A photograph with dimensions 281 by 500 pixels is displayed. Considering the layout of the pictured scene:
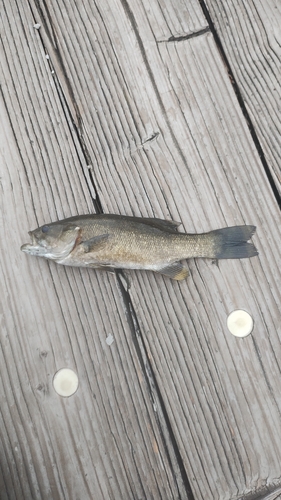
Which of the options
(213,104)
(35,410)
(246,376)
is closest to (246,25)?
(213,104)

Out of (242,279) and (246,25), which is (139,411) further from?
(246,25)

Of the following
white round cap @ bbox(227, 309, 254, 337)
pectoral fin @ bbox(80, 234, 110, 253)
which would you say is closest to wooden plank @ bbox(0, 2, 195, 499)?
pectoral fin @ bbox(80, 234, 110, 253)

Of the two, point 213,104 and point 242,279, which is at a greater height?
point 213,104

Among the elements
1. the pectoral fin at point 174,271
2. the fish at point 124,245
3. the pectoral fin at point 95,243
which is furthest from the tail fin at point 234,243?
the pectoral fin at point 95,243

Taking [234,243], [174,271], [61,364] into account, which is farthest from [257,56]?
[61,364]

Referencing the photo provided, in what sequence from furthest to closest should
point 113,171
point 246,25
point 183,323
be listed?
point 246,25 → point 113,171 → point 183,323

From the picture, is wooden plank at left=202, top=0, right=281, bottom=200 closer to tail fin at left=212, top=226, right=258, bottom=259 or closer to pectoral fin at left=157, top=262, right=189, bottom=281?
tail fin at left=212, top=226, right=258, bottom=259

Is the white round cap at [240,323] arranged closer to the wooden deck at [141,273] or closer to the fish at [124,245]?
the wooden deck at [141,273]

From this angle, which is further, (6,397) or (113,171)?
(113,171)
